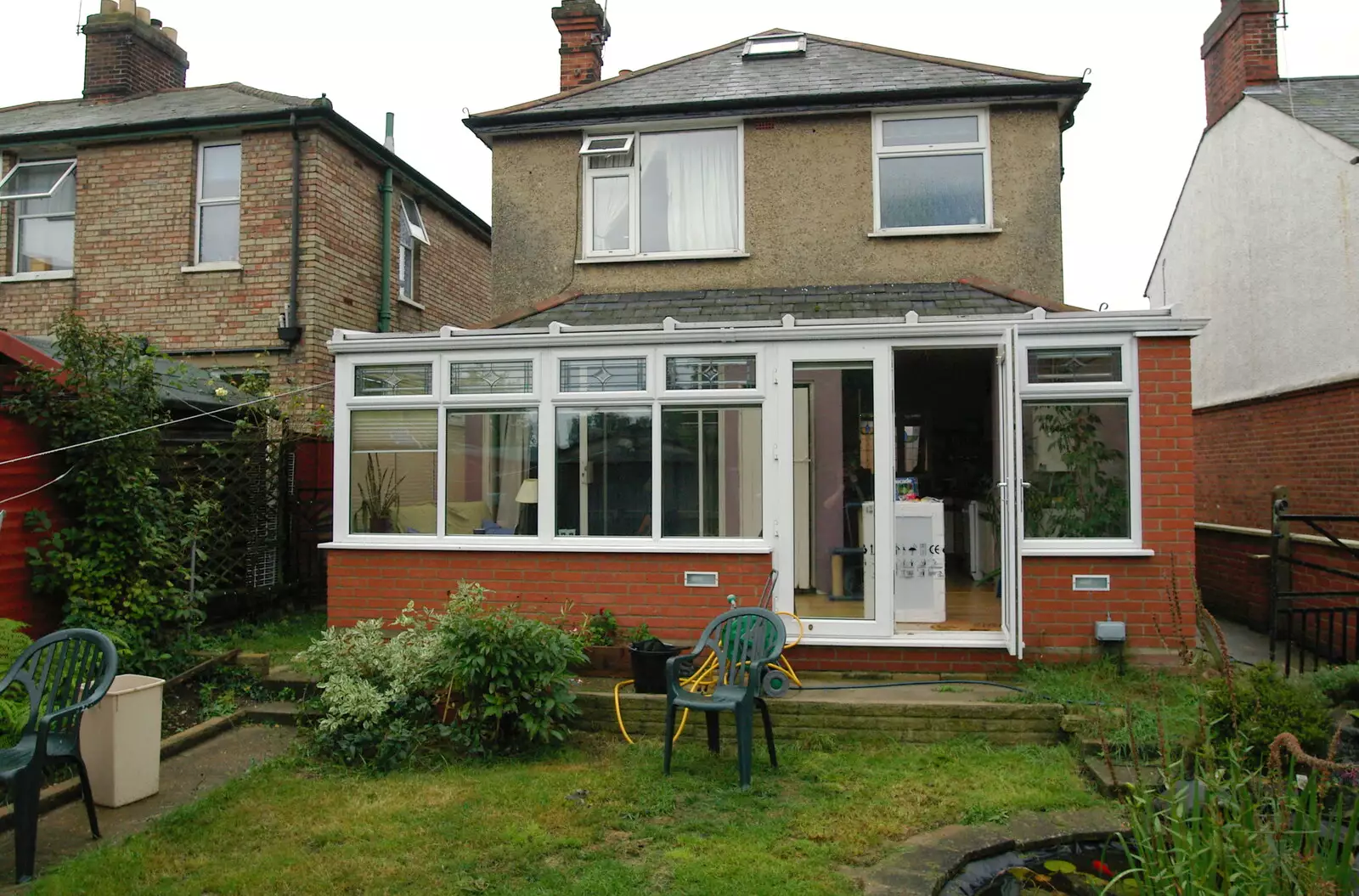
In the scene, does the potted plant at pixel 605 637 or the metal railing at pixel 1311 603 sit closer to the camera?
the potted plant at pixel 605 637

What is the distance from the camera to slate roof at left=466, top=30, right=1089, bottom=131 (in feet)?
29.6

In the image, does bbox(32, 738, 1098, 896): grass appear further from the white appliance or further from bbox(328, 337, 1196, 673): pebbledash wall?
the white appliance

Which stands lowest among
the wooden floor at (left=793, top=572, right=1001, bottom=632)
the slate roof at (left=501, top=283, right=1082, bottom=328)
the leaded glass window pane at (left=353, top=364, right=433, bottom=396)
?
the wooden floor at (left=793, top=572, right=1001, bottom=632)

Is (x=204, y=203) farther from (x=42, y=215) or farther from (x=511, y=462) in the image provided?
(x=511, y=462)

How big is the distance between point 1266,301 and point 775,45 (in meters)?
6.63

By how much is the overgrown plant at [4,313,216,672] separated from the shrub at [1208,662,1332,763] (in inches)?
269

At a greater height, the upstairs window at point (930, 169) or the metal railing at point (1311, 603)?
the upstairs window at point (930, 169)

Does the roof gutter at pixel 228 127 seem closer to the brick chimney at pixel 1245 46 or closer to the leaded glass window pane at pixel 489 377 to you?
the leaded glass window pane at pixel 489 377

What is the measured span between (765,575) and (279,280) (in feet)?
25.5

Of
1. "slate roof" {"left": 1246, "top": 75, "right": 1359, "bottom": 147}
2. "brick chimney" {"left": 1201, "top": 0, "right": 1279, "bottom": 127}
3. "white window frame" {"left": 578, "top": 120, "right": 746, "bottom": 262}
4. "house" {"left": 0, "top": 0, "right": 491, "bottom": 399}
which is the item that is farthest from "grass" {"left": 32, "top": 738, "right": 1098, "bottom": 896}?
"brick chimney" {"left": 1201, "top": 0, "right": 1279, "bottom": 127}

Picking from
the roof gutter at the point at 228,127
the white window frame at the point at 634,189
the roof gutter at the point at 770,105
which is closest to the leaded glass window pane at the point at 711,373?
the white window frame at the point at 634,189

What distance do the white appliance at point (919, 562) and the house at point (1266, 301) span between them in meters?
3.77

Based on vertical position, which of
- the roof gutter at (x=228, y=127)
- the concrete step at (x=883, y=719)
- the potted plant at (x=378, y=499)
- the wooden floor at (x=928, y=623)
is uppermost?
the roof gutter at (x=228, y=127)

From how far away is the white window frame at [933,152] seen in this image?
357 inches
